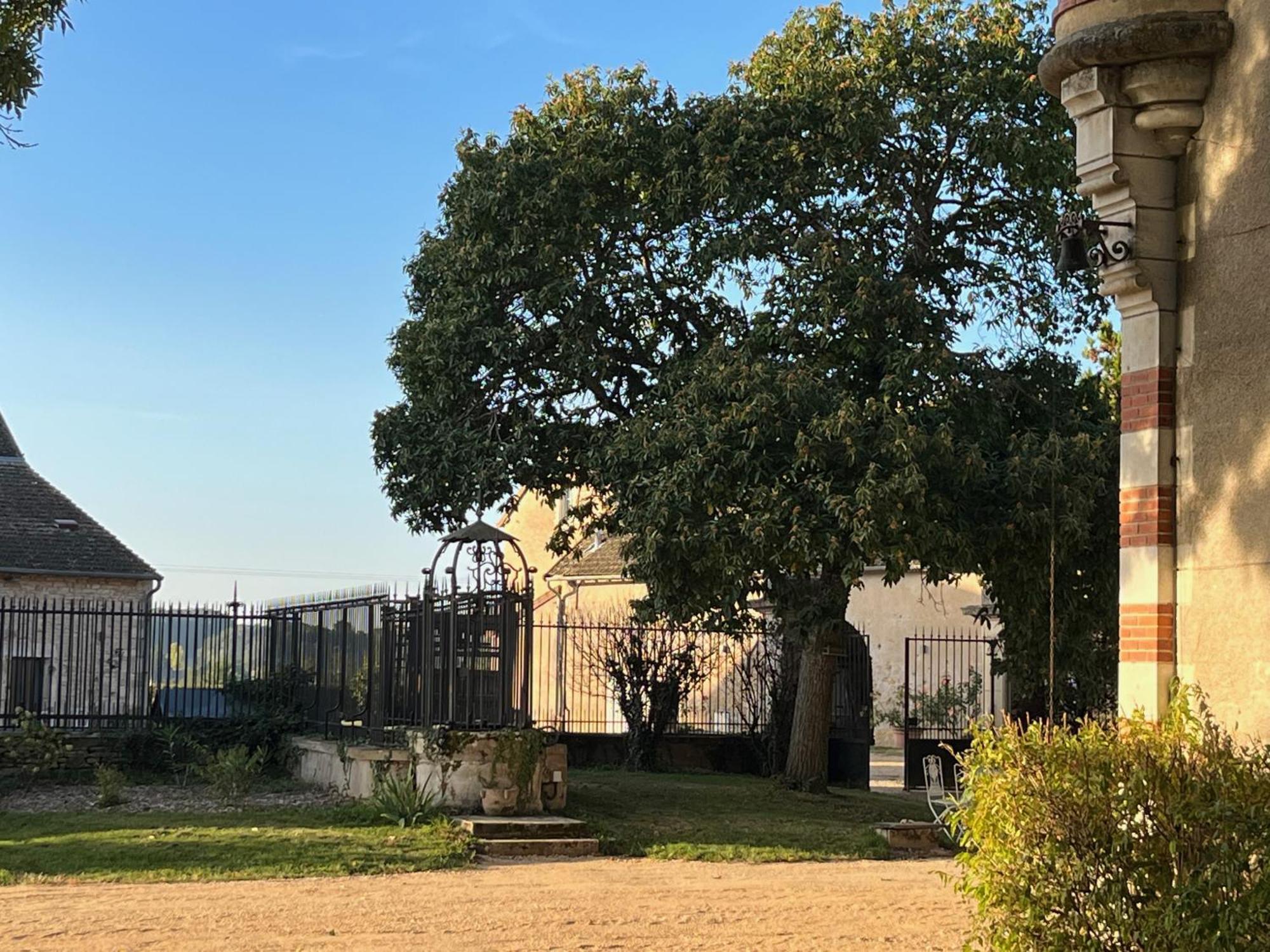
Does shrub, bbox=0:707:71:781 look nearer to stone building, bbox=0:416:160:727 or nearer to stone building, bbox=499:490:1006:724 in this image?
stone building, bbox=0:416:160:727

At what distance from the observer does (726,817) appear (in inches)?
651

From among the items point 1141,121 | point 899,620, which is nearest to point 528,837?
point 1141,121

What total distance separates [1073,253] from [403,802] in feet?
27.0

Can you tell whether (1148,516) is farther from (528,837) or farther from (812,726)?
(812,726)

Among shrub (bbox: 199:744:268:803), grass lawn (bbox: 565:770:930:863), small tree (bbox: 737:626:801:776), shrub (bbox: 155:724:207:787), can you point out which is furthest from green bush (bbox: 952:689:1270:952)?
small tree (bbox: 737:626:801:776)

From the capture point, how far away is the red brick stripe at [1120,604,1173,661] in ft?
30.7

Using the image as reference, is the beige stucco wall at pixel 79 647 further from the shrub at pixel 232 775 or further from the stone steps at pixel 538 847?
the stone steps at pixel 538 847

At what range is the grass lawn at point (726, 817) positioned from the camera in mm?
14203

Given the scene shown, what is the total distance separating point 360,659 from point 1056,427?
8496 mm

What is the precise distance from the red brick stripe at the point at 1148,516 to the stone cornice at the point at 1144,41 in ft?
8.49

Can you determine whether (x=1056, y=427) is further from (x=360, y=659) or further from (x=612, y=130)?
(x=360, y=659)

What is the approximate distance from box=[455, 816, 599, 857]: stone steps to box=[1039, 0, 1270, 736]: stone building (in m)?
6.02

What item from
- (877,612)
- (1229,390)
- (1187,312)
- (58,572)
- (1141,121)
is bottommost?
(877,612)

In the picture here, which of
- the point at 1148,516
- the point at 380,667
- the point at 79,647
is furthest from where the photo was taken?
the point at 79,647
